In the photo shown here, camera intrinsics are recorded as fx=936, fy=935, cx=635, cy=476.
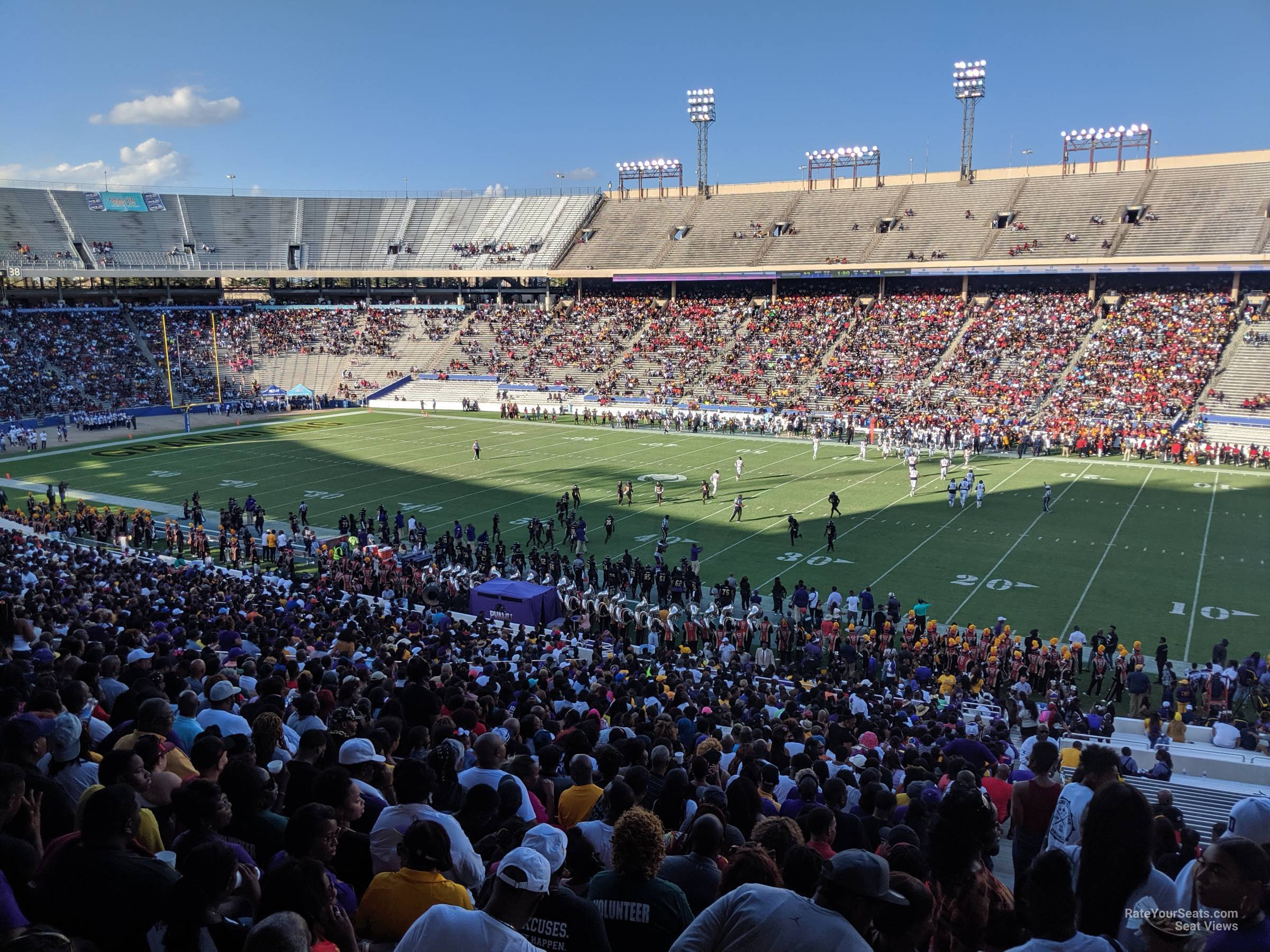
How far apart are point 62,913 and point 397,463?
38.0m

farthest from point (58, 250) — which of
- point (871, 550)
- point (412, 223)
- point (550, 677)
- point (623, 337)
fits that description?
point (550, 677)

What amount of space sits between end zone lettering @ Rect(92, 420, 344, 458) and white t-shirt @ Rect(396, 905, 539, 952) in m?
46.5

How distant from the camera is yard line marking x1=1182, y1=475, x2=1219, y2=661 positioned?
757 inches

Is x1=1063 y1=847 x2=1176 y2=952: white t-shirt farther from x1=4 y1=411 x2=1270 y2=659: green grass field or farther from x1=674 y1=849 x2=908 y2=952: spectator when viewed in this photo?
x1=4 y1=411 x2=1270 y2=659: green grass field

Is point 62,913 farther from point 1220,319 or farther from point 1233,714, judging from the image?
point 1220,319

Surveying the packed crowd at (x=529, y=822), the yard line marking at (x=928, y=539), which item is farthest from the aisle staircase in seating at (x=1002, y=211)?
the packed crowd at (x=529, y=822)

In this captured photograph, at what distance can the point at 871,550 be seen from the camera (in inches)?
1040

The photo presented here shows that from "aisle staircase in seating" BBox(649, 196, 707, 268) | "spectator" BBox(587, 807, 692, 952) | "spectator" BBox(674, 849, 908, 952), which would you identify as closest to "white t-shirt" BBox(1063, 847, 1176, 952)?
"spectator" BBox(674, 849, 908, 952)

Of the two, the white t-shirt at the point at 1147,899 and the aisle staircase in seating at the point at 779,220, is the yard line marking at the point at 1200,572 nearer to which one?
the white t-shirt at the point at 1147,899

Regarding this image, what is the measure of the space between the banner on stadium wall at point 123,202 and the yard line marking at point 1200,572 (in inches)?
3000

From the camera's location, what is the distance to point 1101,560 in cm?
2520

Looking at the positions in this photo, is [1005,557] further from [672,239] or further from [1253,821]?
[672,239]

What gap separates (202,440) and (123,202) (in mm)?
37362

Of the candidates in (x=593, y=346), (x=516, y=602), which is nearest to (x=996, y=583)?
(x=516, y=602)
